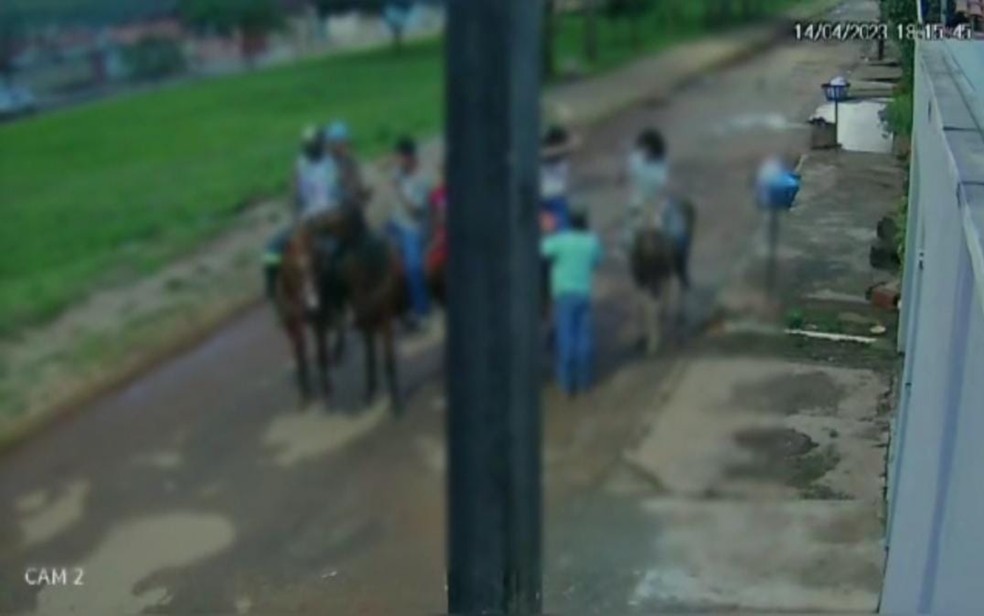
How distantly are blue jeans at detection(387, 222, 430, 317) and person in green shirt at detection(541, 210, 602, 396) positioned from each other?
15 centimetres

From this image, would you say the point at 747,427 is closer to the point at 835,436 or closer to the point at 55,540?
the point at 835,436

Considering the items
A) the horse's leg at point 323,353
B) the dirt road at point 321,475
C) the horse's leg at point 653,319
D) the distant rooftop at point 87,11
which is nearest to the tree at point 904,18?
the dirt road at point 321,475

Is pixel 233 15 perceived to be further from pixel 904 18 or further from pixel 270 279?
pixel 904 18

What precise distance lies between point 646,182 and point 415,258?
11.4 inches

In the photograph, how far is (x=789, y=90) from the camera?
55.3 inches

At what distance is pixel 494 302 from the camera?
137 cm

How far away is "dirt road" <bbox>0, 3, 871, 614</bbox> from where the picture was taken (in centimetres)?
145

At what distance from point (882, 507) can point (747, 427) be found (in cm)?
18

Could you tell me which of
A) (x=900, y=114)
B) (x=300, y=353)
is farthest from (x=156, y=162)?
(x=900, y=114)

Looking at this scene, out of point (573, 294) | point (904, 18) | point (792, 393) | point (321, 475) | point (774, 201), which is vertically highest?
point (904, 18)

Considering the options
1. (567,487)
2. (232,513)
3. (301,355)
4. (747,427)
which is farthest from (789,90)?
(232,513)

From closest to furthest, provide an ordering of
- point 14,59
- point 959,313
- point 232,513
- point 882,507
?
point 959,313 < point 882,507 < point 232,513 < point 14,59

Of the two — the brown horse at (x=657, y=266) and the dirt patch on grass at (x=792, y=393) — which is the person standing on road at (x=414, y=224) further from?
the dirt patch on grass at (x=792, y=393)

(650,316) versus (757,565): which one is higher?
(650,316)
